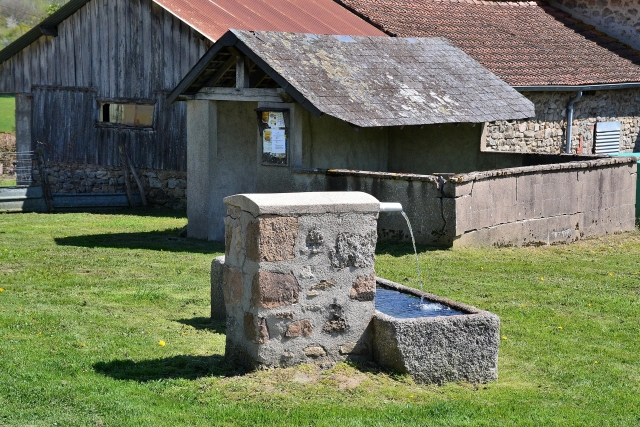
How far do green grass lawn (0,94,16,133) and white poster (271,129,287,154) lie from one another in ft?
88.1

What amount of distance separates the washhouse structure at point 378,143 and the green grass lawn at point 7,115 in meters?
25.9

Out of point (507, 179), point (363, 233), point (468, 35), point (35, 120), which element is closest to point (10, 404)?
point (363, 233)

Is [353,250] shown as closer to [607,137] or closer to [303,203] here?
[303,203]

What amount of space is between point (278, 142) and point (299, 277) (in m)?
7.99

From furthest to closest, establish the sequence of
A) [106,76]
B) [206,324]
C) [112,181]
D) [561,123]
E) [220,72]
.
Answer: [561,123]
[112,181]
[106,76]
[220,72]
[206,324]

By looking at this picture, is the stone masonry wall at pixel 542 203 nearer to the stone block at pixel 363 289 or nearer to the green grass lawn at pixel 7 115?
the stone block at pixel 363 289

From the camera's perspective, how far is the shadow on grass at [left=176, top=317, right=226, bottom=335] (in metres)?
9.38

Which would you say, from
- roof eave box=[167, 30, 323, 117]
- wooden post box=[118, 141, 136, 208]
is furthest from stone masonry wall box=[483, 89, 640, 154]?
wooden post box=[118, 141, 136, 208]

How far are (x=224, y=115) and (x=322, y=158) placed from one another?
170 centimetres

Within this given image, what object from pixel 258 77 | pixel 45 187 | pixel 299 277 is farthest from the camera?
pixel 45 187

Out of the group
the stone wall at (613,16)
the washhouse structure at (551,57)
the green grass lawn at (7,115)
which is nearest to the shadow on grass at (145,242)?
the washhouse structure at (551,57)

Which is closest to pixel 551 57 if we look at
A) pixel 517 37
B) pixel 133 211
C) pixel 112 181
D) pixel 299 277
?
pixel 517 37

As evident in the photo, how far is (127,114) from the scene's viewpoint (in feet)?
71.1

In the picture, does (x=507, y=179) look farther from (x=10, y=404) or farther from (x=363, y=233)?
(x=10, y=404)
